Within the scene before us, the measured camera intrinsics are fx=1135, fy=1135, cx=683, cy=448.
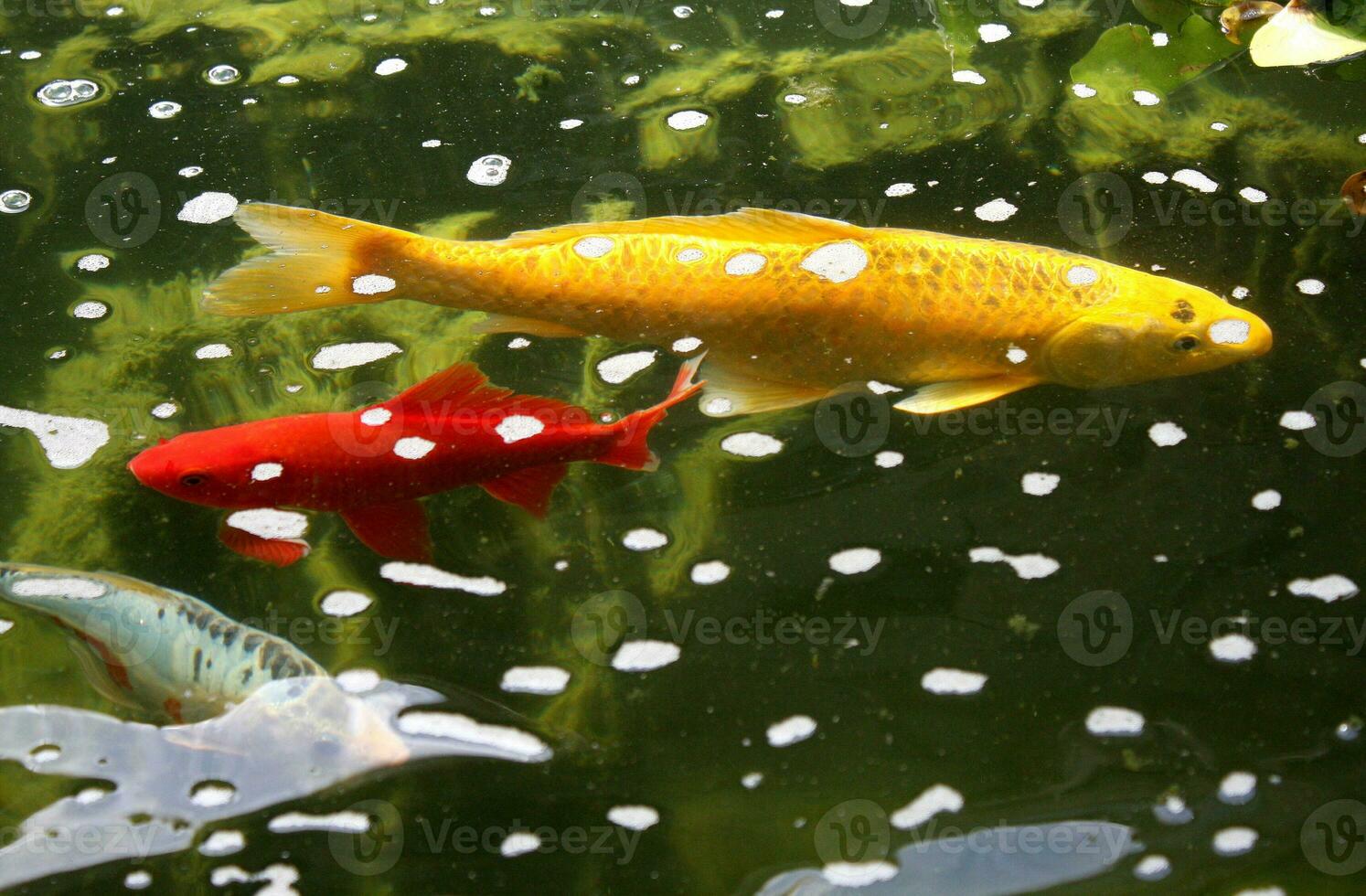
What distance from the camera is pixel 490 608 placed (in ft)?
7.84

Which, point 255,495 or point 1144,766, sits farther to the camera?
point 255,495

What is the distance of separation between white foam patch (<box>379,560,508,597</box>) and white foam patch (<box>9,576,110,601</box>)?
0.59 m

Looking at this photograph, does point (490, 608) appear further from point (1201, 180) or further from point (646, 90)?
point (1201, 180)

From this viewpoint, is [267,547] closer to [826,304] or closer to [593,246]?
[593,246]

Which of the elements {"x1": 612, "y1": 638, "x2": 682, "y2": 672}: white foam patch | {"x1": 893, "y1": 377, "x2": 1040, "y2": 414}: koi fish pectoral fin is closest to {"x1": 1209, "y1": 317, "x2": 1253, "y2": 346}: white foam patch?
{"x1": 893, "y1": 377, "x2": 1040, "y2": 414}: koi fish pectoral fin

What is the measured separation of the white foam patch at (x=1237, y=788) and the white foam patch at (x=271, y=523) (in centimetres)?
193

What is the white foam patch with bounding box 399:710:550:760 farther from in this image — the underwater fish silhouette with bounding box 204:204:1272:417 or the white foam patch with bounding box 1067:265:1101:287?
the white foam patch with bounding box 1067:265:1101:287

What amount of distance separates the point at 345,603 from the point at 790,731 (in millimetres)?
964

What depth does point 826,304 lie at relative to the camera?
2.70 metres

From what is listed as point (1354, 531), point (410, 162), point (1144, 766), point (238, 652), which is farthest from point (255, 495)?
point (1354, 531)

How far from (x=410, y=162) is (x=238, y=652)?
1844 mm

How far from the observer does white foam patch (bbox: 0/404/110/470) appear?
2.69 meters

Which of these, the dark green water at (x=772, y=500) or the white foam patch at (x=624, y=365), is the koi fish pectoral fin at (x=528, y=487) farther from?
the white foam patch at (x=624, y=365)
